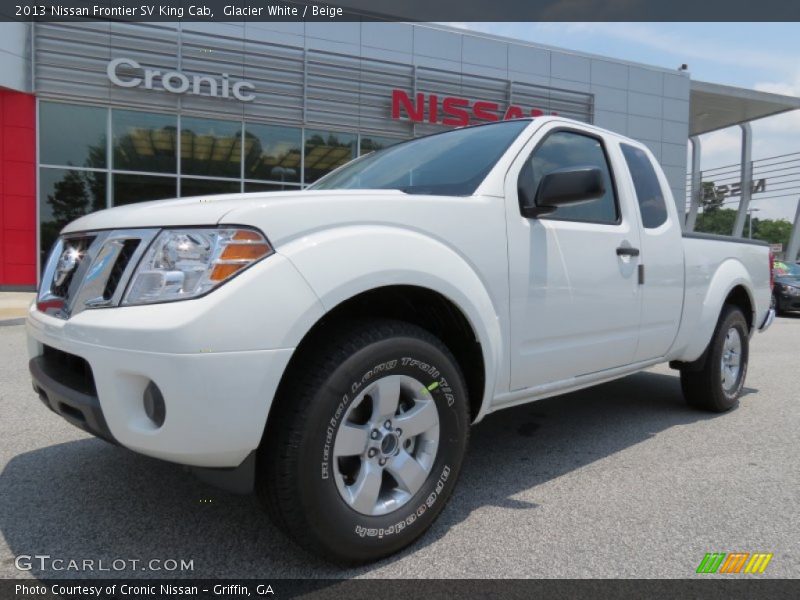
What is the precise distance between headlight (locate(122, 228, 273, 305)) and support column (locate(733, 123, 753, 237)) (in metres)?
35.0

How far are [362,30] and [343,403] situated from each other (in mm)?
16305

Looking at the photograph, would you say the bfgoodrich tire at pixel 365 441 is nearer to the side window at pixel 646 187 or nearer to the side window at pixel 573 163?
the side window at pixel 573 163

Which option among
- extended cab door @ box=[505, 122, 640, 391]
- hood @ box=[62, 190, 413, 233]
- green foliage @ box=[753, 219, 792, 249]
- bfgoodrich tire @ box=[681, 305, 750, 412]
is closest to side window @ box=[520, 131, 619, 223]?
extended cab door @ box=[505, 122, 640, 391]

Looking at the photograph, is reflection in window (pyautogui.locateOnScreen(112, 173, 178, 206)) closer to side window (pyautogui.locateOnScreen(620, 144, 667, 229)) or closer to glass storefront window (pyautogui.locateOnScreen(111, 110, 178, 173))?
glass storefront window (pyautogui.locateOnScreen(111, 110, 178, 173))

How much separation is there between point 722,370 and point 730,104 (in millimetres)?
26080

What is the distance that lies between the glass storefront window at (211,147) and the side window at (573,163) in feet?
43.2

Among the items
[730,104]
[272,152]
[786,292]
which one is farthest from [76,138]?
[730,104]

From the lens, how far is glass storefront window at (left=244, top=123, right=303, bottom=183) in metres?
15.5

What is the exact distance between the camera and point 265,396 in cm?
189

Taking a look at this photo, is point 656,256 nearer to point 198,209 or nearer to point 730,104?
point 198,209

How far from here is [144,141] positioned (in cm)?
1465

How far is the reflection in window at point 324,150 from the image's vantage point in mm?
16094

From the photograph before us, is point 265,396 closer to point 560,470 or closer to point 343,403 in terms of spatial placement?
point 343,403

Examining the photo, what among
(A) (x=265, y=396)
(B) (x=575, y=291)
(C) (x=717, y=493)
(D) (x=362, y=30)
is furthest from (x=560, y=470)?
(D) (x=362, y=30)
